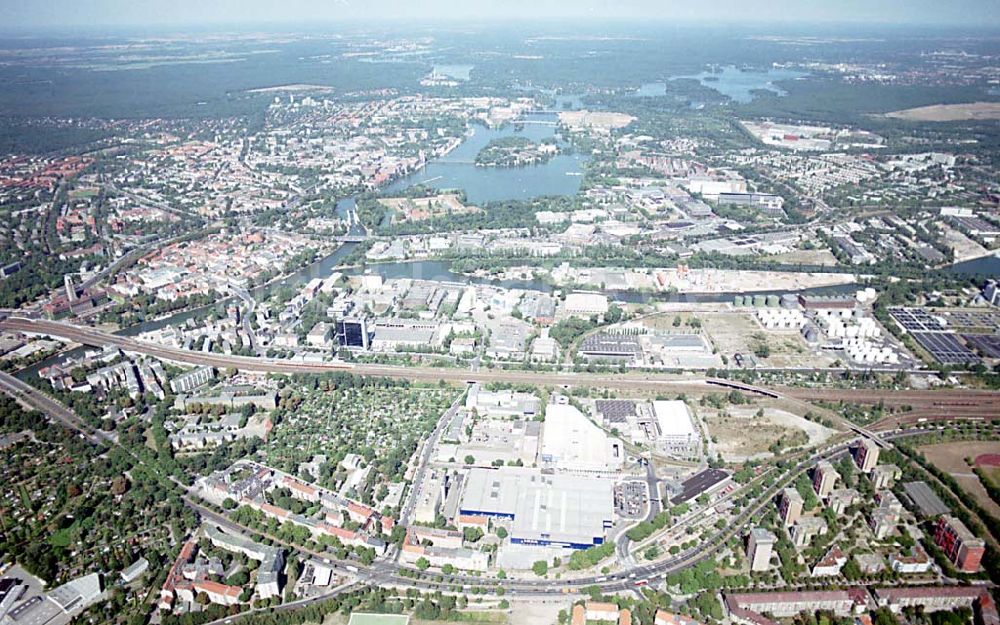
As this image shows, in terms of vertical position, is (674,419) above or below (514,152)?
below

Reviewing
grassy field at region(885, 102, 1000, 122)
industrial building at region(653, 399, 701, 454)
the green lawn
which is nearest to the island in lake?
grassy field at region(885, 102, 1000, 122)

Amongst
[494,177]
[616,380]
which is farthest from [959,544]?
[494,177]

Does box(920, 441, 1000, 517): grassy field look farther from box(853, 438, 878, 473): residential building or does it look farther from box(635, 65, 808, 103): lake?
box(635, 65, 808, 103): lake

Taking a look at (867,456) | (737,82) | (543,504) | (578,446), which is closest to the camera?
(543,504)

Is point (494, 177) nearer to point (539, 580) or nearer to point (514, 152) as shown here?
point (514, 152)

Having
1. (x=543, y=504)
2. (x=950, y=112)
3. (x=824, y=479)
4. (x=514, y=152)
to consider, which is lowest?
(x=543, y=504)

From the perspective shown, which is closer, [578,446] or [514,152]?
[578,446]

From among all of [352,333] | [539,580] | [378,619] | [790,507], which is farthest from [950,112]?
[378,619]

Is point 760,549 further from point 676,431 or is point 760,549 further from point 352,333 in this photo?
point 352,333

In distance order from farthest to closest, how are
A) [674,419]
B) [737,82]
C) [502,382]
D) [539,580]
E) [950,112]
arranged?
[737,82] < [950,112] < [502,382] < [674,419] < [539,580]
